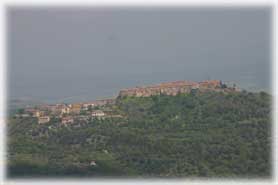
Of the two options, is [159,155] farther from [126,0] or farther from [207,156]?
[126,0]

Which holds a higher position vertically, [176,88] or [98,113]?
[176,88]

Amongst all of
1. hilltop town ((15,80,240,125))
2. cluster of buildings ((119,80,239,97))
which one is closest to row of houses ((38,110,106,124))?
hilltop town ((15,80,240,125))

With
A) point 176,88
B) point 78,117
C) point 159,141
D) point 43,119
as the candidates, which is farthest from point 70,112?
point 176,88

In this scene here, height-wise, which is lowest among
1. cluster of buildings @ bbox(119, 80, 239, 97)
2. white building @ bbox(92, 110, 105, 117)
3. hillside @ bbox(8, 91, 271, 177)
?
hillside @ bbox(8, 91, 271, 177)

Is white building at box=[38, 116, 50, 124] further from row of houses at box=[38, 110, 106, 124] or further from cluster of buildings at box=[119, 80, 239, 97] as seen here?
cluster of buildings at box=[119, 80, 239, 97]

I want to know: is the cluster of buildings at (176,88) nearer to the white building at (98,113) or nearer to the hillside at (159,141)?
the hillside at (159,141)

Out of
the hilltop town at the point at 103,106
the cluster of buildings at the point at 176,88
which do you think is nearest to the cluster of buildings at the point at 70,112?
the hilltop town at the point at 103,106

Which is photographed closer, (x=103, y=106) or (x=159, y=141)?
(x=159, y=141)

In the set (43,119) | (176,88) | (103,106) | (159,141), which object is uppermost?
(176,88)

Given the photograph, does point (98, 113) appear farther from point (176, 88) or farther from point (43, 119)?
point (176, 88)
